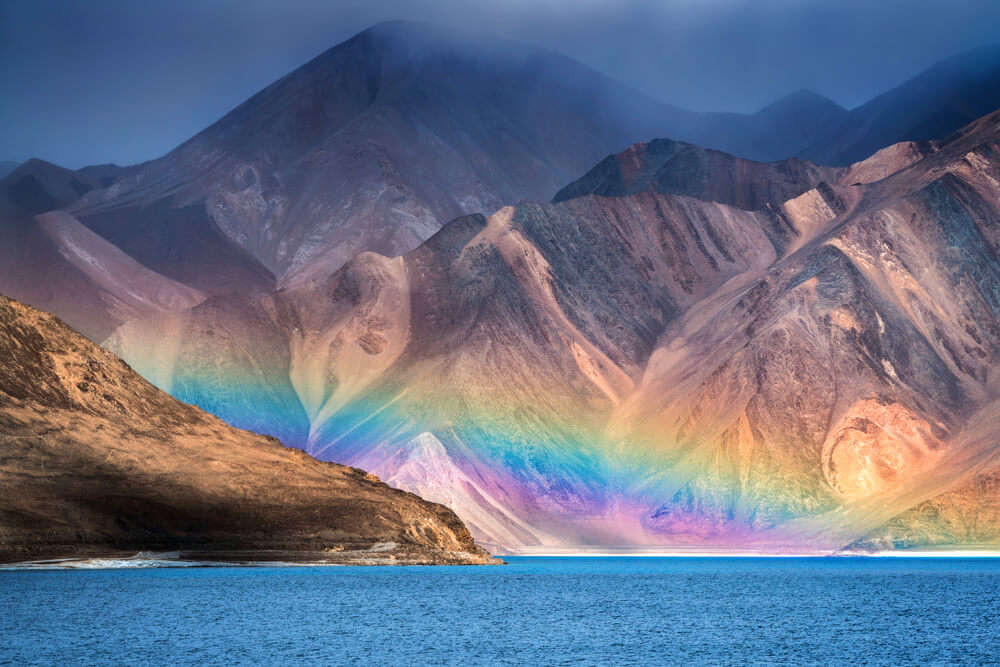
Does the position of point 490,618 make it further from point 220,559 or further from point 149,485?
point 149,485

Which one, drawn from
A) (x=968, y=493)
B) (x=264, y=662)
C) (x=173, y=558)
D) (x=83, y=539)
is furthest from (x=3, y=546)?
(x=968, y=493)


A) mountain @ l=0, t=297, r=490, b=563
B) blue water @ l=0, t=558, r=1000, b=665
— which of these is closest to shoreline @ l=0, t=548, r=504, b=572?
mountain @ l=0, t=297, r=490, b=563

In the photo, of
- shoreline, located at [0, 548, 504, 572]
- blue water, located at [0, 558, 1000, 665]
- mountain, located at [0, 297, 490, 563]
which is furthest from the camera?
mountain, located at [0, 297, 490, 563]

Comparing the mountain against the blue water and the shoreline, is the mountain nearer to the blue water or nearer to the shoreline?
the shoreline

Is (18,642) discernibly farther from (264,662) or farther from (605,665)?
(605,665)

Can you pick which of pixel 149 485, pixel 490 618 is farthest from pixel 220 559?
pixel 490 618

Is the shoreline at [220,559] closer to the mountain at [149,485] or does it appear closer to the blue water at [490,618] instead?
the mountain at [149,485]
